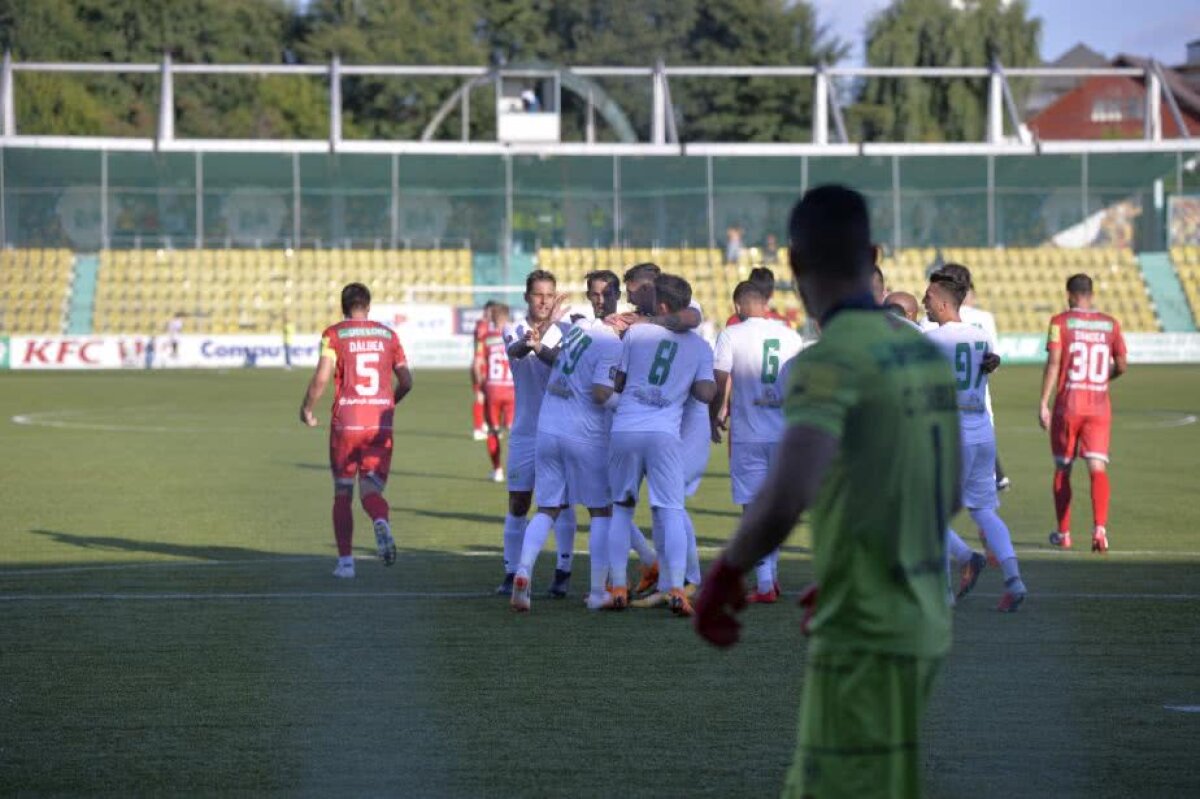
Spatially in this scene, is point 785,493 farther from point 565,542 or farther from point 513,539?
point 513,539

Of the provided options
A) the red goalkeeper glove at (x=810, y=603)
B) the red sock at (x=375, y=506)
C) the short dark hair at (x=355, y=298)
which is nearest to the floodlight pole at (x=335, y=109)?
the short dark hair at (x=355, y=298)

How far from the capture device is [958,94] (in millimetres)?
78188

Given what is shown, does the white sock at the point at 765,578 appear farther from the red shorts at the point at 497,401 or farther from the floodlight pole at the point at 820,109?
the floodlight pole at the point at 820,109

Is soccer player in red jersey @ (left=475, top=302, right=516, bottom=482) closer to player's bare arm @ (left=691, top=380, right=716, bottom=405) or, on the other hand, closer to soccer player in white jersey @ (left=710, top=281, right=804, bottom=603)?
soccer player in white jersey @ (left=710, top=281, right=804, bottom=603)

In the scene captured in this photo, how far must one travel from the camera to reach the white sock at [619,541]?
1156 centimetres

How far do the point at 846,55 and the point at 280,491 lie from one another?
2967 inches

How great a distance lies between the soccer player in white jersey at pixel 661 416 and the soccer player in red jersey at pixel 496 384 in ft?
34.4

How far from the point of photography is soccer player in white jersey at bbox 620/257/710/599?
11414mm

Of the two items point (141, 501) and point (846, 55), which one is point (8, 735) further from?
point (846, 55)

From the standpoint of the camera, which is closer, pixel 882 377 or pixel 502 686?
pixel 882 377

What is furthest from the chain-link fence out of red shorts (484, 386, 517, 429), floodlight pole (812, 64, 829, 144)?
red shorts (484, 386, 517, 429)

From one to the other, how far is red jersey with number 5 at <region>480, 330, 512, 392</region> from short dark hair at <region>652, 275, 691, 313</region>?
1126 centimetres

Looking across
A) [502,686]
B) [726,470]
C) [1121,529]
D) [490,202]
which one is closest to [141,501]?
[726,470]

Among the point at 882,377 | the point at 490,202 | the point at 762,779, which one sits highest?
the point at 490,202
